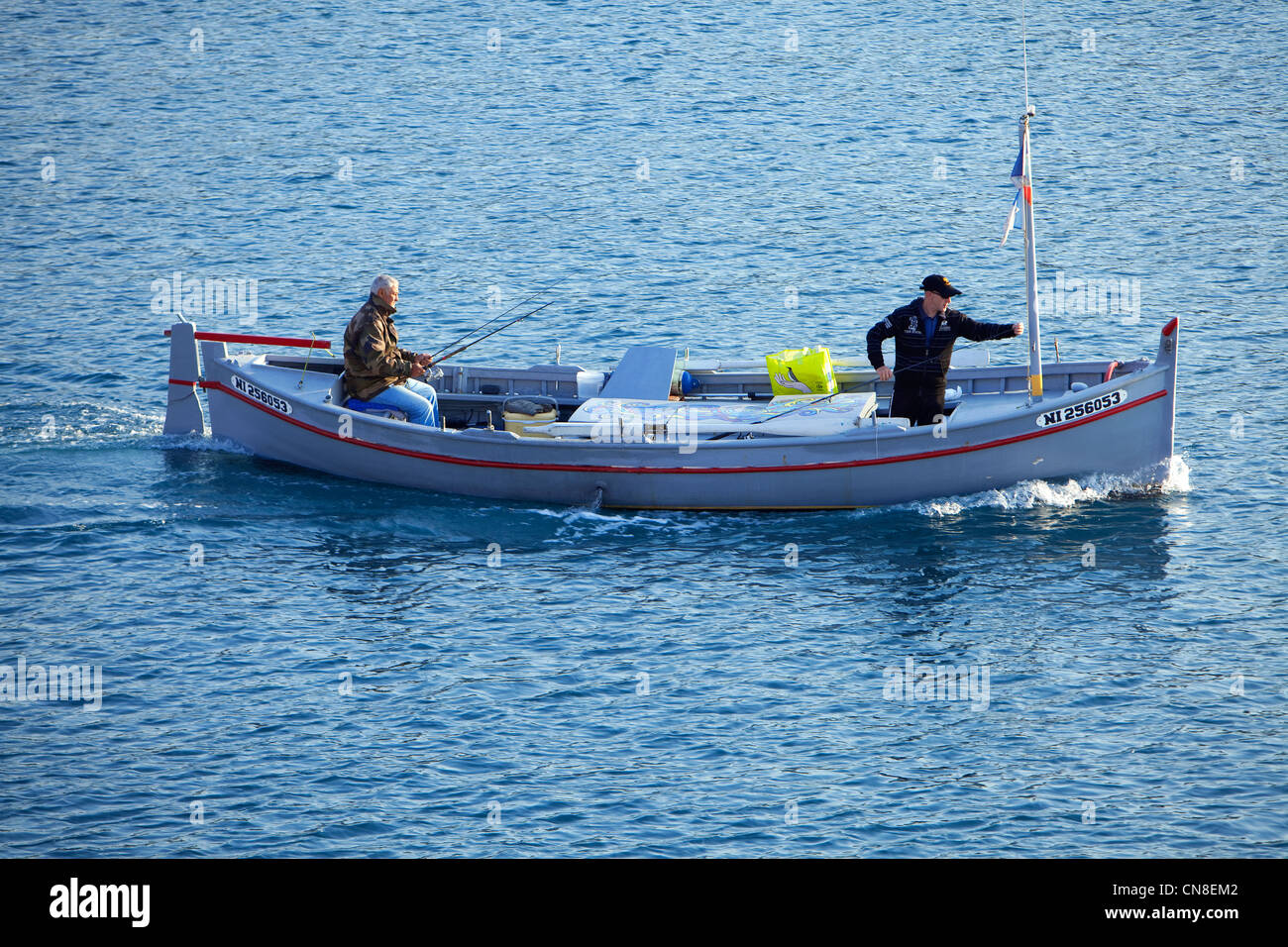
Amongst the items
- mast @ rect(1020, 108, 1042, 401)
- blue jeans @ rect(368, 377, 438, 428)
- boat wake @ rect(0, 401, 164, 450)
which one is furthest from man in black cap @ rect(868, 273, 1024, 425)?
boat wake @ rect(0, 401, 164, 450)

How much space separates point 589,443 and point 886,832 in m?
6.57

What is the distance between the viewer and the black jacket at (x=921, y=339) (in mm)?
16828

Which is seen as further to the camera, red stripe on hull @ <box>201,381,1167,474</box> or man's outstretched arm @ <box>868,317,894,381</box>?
man's outstretched arm @ <box>868,317,894,381</box>

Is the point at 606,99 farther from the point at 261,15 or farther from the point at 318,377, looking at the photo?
the point at 318,377

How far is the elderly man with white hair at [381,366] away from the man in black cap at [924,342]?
540cm

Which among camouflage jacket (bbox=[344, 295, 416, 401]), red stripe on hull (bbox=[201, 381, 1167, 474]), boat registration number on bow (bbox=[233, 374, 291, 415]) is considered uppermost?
camouflage jacket (bbox=[344, 295, 416, 401])

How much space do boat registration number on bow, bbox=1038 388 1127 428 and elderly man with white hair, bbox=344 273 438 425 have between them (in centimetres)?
718

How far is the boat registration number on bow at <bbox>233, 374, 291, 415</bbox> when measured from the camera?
1852cm

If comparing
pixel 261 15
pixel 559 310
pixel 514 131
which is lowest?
pixel 559 310

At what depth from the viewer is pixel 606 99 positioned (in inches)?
1528

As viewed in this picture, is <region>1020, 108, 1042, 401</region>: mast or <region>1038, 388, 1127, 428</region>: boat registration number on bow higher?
<region>1020, 108, 1042, 401</region>: mast

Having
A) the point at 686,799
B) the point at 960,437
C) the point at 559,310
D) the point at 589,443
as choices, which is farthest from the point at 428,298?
the point at 686,799

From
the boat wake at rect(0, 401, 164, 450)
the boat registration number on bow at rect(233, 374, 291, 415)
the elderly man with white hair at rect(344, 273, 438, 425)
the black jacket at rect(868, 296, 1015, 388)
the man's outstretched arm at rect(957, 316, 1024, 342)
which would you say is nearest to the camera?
the man's outstretched arm at rect(957, 316, 1024, 342)

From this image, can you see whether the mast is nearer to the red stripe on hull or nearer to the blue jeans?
the red stripe on hull
